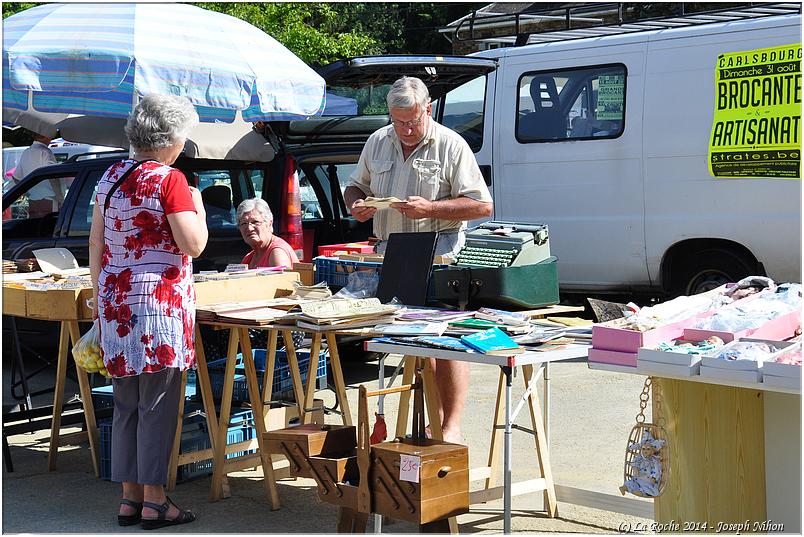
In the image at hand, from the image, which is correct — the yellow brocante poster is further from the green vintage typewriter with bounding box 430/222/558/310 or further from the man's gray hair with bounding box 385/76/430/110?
the man's gray hair with bounding box 385/76/430/110

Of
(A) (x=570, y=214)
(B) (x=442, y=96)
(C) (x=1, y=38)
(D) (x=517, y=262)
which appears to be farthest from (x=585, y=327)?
(B) (x=442, y=96)

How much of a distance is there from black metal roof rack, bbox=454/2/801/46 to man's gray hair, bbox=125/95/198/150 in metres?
4.89

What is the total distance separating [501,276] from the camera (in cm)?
492

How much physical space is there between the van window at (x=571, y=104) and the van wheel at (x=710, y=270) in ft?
3.81

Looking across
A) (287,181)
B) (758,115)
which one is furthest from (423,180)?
(758,115)

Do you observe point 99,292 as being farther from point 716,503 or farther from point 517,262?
point 716,503

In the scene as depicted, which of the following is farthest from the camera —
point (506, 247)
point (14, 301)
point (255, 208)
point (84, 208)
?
point (84, 208)

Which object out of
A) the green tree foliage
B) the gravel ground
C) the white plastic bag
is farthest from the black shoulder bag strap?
the green tree foliage

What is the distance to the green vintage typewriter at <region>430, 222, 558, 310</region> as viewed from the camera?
4.94m

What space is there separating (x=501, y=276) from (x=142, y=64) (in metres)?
2.49

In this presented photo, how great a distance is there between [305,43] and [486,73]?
10370 mm

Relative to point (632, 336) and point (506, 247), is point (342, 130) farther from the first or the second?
point (632, 336)

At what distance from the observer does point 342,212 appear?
840 centimetres

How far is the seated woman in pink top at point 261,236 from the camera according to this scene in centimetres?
638
